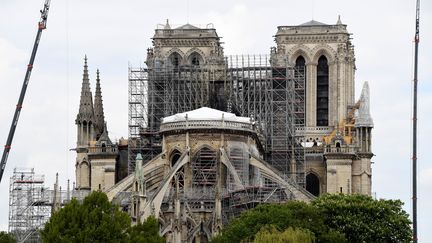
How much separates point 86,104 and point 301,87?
16.9 metres

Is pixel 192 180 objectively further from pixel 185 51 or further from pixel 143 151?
pixel 185 51

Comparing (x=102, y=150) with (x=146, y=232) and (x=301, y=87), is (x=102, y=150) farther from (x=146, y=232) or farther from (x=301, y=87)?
(x=146, y=232)

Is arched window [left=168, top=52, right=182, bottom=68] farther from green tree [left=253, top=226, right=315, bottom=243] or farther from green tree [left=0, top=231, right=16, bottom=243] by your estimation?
green tree [left=253, top=226, right=315, bottom=243]

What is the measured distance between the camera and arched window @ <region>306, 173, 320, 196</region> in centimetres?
15150

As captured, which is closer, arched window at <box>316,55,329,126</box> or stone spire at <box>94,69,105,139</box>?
stone spire at <box>94,69,105,139</box>

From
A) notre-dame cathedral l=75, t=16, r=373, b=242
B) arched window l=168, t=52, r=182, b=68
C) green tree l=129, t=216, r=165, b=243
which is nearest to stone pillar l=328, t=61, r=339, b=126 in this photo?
notre-dame cathedral l=75, t=16, r=373, b=242

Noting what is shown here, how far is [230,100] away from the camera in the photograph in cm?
15038

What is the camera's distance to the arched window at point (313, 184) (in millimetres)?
151500

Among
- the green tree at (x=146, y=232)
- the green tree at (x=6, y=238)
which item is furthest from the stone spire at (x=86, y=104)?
the green tree at (x=146, y=232)

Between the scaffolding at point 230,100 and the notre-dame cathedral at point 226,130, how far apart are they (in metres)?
0.08

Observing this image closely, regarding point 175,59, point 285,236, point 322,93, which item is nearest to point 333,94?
point 322,93

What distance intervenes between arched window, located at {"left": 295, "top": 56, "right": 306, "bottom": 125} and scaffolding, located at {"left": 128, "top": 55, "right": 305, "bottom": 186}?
2.59ft

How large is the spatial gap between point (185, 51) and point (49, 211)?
19742 mm

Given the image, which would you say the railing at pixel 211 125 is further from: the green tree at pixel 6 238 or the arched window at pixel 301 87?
the green tree at pixel 6 238
